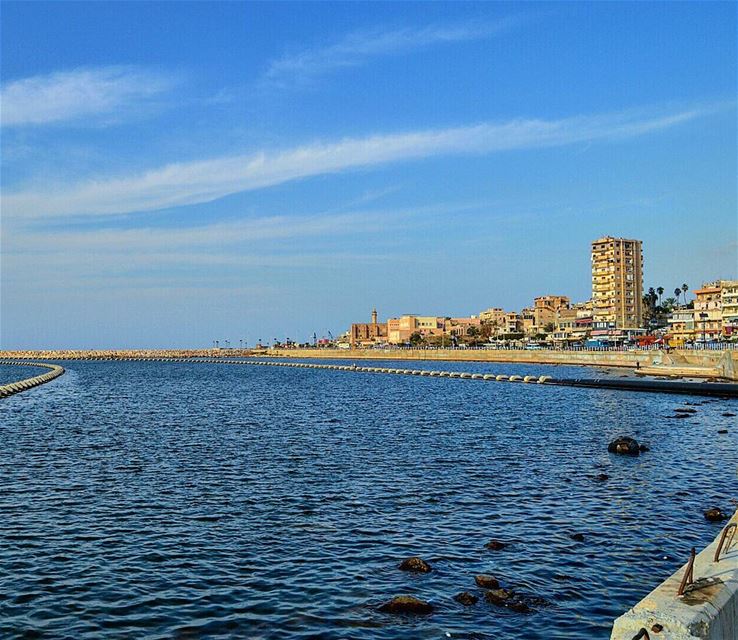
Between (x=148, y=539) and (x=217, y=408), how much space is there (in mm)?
48813

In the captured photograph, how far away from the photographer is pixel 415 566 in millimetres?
19078

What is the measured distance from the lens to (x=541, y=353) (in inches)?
6811

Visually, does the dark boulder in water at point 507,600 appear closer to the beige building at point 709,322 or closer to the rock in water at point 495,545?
the rock in water at point 495,545

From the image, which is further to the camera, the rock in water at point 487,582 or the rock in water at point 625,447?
the rock in water at point 625,447

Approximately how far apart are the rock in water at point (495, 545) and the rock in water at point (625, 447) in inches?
794

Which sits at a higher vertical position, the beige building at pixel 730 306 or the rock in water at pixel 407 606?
the beige building at pixel 730 306

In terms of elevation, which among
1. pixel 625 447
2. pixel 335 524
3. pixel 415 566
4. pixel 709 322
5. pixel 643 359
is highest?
pixel 709 322

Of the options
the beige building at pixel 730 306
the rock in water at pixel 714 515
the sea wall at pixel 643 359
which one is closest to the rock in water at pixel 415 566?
the rock in water at pixel 714 515

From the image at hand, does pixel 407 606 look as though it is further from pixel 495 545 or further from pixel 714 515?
pixel 714 515

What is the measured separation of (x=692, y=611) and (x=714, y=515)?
14.9m

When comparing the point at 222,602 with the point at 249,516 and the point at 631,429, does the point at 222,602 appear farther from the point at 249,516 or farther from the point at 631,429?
the point at 631,429

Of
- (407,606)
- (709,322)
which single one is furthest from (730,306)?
(407,606)

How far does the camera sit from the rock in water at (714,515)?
79.5 ft

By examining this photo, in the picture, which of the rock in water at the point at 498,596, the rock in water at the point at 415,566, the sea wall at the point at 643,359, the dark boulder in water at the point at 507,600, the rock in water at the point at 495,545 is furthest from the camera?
the sea wall at the point at 643,359
